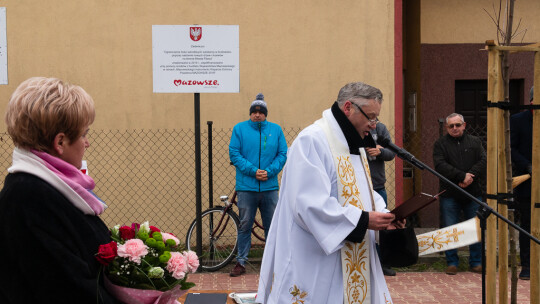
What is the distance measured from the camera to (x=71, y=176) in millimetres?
2330

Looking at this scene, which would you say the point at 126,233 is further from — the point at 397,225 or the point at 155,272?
the point at 397,225

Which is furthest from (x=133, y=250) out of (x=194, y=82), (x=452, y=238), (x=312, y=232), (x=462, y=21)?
(x=462, y=21)

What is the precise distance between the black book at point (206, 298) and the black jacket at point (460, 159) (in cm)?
532

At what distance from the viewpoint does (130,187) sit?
10.6 meters

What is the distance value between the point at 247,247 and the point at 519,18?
6684 millimetres

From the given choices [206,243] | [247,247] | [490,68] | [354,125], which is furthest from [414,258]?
[206,243]

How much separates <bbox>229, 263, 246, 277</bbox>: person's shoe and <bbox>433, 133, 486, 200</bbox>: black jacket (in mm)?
2832

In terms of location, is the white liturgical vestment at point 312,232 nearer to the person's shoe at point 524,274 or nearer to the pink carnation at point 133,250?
the pink carnation at point 133,250

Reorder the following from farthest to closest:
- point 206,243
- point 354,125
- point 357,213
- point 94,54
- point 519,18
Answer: point 519,18
point 94,54
point 206,243
point 354,125
point 357,213

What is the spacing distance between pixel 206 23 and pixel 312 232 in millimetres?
7430

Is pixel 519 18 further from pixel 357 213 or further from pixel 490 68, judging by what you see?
pixel 357 213

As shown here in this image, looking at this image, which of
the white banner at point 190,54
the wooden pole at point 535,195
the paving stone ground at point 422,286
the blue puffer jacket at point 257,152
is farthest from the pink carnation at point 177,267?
the white banner at point 190,54

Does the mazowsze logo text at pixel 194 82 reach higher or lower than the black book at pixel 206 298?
higher

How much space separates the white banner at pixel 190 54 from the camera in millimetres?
8359
